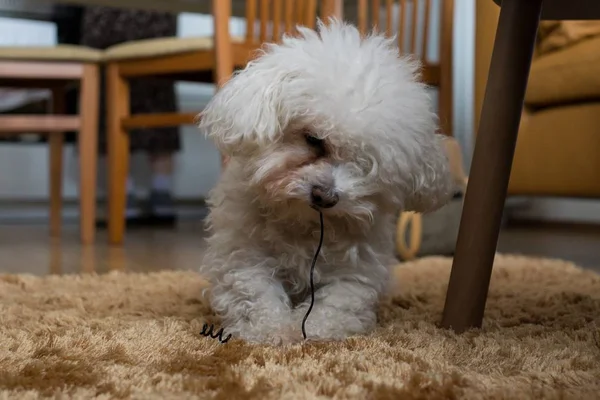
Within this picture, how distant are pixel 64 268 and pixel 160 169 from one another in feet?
6.13

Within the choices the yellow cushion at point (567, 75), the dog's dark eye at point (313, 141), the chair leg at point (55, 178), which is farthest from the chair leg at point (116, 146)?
the dog's dark eye at point (313, 141)

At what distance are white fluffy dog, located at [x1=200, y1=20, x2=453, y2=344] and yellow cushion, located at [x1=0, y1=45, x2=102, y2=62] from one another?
145 centimetres

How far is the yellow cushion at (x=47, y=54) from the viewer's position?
7.91 feet

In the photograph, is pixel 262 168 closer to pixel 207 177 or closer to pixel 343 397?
pixel 343 397

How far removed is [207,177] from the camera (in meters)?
4.04

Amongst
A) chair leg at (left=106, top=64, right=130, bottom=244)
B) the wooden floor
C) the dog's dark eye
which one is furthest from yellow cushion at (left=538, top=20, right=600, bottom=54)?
chair leg at (left=106, top=64, right=130, bottom=244)

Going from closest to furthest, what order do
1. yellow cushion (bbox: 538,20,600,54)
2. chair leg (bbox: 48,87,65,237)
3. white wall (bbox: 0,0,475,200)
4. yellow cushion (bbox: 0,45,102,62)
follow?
yellow cushion (bbox: 538,20,600,54) < yellow cushion (bbox: 0,45,102,62) < chair leg (bbox: 48,87,65,237) < white wall (bbox: 0,0,475,200)

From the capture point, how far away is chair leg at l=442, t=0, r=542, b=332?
3.43 feet

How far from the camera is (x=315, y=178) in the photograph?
40.3 inches

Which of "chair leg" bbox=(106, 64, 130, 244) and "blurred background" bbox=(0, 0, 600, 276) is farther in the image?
"blurred background" bbox=(0, 0, 600, 276)

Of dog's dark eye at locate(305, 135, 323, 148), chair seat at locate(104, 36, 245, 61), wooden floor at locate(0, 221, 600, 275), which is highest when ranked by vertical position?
chair seat at locate(104, 36, 245, 61)

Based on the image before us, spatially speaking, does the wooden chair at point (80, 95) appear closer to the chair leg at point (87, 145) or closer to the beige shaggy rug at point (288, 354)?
the chair leg at point (87, 145)

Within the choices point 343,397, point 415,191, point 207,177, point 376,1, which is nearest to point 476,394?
point 343,397

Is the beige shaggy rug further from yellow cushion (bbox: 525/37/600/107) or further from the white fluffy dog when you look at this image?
Result: yellow cushion (bbox: 525/37/600/107)
